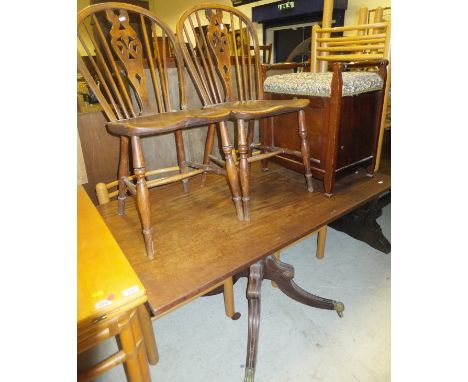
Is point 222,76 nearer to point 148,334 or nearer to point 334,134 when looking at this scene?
point 334,134

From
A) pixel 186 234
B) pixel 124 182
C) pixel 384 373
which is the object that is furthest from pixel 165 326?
pixel 384 373

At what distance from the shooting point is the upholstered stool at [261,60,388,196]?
123 cm

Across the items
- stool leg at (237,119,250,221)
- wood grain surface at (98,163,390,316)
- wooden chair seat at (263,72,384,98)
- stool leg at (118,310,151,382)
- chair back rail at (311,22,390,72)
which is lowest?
stool leg at (118,310,151,382)

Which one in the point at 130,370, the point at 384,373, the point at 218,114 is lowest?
the point at 384,373

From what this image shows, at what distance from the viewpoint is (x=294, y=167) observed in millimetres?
1499

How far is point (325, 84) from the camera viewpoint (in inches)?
48.1

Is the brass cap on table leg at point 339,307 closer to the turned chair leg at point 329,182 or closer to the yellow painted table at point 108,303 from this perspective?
the turned chair leg at point 329,182

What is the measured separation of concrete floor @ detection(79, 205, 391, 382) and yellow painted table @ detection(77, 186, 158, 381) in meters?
0.23

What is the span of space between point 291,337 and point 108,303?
2.63 feet

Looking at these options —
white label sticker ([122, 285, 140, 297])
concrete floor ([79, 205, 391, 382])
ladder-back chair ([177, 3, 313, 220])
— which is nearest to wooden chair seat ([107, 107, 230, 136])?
ladder-back chair ([177, 3, 313, 220])

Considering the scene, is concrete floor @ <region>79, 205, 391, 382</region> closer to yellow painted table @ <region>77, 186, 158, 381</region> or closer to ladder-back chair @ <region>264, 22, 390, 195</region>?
yellow painted table @ <region>77, 186, 158, 381</region>

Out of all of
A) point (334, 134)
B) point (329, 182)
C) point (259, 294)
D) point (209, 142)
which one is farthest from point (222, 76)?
point (259, 294)
